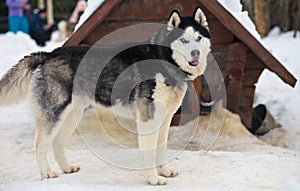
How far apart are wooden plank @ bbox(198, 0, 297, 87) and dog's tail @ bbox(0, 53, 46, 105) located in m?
2.21

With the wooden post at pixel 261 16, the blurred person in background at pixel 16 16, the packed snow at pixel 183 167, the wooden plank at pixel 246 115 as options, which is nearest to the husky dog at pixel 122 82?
the packed snow at pixel 183 167

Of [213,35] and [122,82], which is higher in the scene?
[213,35]

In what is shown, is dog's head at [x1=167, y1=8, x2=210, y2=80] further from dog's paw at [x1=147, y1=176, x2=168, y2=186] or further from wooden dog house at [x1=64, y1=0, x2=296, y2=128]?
wooden dog house at [x1=64, y1=0, x2=296, y2=128]

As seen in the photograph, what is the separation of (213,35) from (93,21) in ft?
4.76

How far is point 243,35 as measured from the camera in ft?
17.4

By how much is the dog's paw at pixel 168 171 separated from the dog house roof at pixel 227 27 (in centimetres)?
204

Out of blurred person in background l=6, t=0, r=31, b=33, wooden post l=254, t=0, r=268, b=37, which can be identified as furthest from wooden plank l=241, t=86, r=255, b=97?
blurred person in background l=6, t=0, r=31, b=33

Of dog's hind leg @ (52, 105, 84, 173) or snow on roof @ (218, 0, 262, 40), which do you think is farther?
snow on roof @ (218, 0, 262, 40)

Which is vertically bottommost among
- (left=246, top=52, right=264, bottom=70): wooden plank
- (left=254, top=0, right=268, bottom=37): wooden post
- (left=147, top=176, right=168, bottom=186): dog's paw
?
(left=147, top=176, right=168, bottom=186): dog's paw

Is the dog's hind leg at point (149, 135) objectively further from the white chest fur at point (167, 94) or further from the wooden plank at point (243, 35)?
the wooden plank at point (243, 35)

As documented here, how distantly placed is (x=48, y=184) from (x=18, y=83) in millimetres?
919

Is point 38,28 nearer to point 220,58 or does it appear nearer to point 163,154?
point 220,58

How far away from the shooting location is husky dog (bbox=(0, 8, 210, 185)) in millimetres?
3705

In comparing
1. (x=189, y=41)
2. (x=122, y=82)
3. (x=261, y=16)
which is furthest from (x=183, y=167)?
(x=261, y=16)
